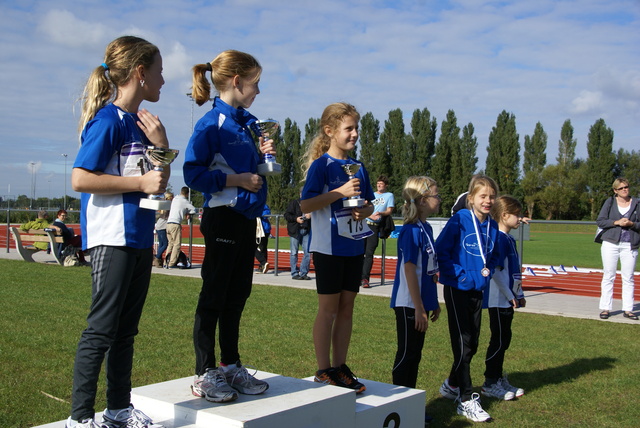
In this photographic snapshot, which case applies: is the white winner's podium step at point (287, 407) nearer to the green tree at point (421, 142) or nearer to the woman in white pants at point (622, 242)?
the woman in white pants at point (622, 242)

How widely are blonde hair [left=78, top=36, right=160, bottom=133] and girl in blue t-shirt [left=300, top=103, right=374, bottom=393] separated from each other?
145 centimetres

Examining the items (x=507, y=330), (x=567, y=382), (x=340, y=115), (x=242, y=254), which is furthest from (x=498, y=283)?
(x=242, y=254)

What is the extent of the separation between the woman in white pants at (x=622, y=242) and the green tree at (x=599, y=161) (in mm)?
63749

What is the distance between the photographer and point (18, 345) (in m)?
5.87

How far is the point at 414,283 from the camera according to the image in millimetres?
4449

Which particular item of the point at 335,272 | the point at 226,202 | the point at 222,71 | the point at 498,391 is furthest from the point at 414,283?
the point at 222,71

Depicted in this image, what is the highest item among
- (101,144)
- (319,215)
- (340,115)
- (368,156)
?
(368,156)

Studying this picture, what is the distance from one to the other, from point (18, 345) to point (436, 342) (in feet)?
14.3

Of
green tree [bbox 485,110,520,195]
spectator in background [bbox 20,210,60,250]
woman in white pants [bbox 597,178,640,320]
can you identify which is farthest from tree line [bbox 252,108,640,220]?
woman in white pants [bbox 597,178,640,320]

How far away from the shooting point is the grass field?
454cm

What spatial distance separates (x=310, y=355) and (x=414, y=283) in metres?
2.00

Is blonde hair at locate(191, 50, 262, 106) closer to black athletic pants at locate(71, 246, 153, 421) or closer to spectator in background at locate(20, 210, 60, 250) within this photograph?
black athletic pants at locate(71, 246, 153, 421)

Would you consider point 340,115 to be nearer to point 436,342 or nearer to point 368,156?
point 436,342

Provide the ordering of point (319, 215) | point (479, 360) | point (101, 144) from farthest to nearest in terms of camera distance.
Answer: point (479, 360) → point (319, 215) → point (101, 144)
